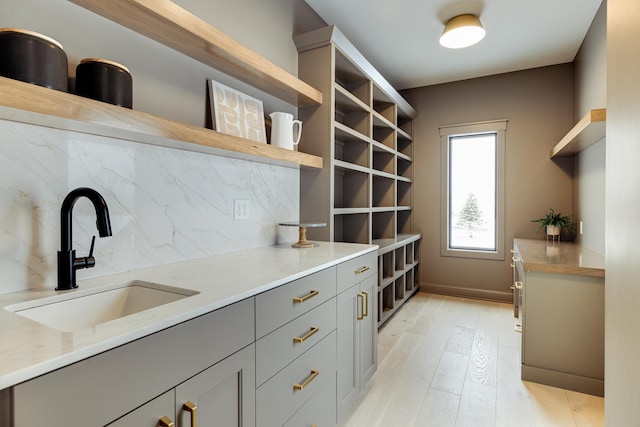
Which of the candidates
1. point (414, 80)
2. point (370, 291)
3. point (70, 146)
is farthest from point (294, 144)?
point (414, 80)

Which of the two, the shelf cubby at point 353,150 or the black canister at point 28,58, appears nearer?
the black canister at point 28,58

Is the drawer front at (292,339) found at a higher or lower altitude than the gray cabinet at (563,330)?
higher

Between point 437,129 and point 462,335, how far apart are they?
2546mm

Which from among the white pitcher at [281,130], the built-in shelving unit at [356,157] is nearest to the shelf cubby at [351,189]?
the built-in shelving unit at [356,157]

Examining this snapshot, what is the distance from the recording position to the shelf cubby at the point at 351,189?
2969 mm

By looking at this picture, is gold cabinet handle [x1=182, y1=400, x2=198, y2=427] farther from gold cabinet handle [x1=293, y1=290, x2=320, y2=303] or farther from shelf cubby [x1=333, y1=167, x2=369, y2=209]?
shelf cubby [x1=333, y1=167, x2=369, y2=209]

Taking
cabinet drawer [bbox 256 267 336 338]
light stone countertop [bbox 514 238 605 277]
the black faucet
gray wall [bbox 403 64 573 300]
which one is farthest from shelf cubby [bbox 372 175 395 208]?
the black faucet

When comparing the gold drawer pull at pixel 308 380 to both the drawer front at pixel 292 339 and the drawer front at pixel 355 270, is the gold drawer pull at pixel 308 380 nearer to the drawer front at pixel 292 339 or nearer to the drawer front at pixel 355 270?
the drawer front at pixel 292 339

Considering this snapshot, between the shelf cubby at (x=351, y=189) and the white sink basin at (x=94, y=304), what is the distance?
2008 millimetres

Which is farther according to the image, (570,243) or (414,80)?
(414,80)

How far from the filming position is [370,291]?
206 centimetres

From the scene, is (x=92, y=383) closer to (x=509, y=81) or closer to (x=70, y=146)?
(x=70, y=146)

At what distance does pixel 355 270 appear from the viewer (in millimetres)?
1842

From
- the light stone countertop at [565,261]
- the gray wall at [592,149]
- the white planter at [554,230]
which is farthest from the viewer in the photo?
the white planter at [554,230]
